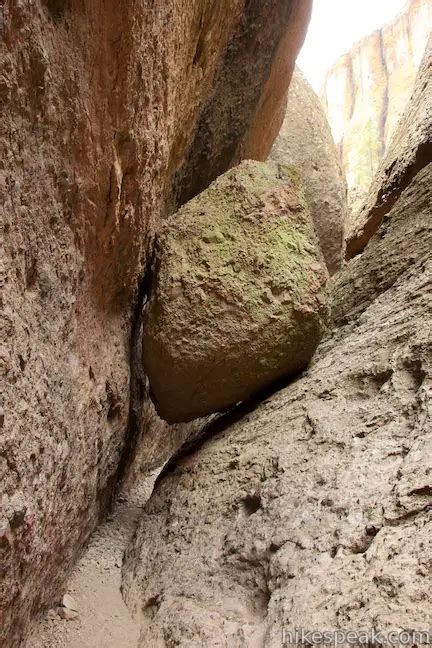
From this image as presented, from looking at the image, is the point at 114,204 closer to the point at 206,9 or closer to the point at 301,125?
the point at 206,9

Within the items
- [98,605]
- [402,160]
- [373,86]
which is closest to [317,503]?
[98,605]

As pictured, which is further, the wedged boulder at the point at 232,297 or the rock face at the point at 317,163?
the rock face at the point at 317,163

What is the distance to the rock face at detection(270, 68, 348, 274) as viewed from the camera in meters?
6.67

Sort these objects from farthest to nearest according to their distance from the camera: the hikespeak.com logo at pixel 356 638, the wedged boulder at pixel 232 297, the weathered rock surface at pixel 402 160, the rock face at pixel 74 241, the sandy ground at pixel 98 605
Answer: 1. the weathered rock surface at pixel 402 160
2. the wedged boulder at pixel 232 297
3. the sandy ground at pixel 98 605
4. the rock face at pixel 74 241
5. the hikespeak.com logo at pixel 356 638

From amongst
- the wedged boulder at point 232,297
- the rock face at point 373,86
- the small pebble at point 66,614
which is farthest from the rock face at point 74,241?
the rock face at point 373,86

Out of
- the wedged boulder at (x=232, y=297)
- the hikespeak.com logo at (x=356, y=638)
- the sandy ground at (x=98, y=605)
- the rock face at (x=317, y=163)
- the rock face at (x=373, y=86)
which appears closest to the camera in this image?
the hikespeak.com logo at (x=356, y=638)

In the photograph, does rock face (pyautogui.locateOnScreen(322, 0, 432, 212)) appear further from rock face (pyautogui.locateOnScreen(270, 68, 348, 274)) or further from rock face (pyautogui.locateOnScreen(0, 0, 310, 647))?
rock face (pyautogui.locateOnScreen(0, 0, 310, 647))

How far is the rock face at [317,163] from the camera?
667 centimetres

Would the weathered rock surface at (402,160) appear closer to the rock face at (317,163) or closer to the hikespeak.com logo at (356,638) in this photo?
the hikespeak.com logo at (356,638)

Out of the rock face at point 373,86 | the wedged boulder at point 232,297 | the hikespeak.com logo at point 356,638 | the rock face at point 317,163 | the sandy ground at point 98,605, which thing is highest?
the rock face at point 373,86

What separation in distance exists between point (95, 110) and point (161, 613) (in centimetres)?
176

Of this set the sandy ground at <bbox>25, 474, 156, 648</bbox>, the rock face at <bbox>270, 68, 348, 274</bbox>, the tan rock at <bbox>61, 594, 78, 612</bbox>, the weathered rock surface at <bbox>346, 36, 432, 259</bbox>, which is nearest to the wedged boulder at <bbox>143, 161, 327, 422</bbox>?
the sandy ground at <bbox>25, 474, 156, 648</bbox>

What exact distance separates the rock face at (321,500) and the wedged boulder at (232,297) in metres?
0.18

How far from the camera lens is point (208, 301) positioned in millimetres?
2443
